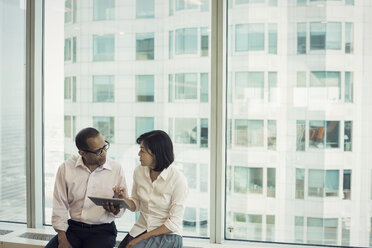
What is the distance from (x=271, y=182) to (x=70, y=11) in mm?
2228

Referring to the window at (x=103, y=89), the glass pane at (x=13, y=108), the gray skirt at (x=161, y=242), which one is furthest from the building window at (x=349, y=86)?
the glass pane at (x=13, y=108)

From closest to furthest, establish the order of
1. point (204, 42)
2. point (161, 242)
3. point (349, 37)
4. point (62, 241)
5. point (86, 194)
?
point (161, 242) → point (62, 241) → point (86, 194) → point (349, 37) → point (204, 42)

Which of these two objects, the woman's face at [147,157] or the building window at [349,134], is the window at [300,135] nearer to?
the building window at [349,134]

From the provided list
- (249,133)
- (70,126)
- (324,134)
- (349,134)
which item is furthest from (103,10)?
(349,134)

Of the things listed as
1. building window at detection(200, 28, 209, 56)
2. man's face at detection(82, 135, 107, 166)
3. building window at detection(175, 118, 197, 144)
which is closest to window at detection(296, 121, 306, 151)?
building window at detection(175, 118, 197, 144)

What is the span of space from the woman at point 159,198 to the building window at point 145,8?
1194mm

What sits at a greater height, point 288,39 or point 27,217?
point 288,39

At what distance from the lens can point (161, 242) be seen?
221 cm

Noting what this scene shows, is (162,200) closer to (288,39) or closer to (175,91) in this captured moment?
(175,91)

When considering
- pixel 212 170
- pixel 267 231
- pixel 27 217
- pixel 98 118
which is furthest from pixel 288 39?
pixel 27 217

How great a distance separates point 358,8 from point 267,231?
1790 mm

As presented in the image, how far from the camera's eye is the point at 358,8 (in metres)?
2.65

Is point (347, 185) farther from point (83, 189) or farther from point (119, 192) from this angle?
point (83, 189)

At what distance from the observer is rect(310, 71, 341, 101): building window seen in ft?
8.84
